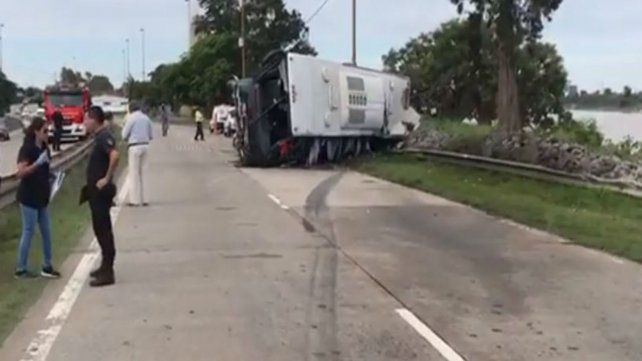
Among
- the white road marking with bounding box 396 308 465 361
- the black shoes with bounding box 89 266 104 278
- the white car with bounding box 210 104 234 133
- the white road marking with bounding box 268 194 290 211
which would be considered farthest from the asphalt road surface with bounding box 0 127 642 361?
the white car with bounding box 210 104 234 133

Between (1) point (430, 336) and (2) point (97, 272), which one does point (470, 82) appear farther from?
(1) point (430, 336)

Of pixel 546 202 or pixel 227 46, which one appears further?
pixel 227 46

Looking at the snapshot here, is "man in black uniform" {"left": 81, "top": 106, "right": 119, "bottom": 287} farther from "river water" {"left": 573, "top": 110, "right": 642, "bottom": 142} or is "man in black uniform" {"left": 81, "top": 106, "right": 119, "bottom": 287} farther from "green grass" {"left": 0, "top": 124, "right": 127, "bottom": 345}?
"river water" {"left": 573, "top": 110, "right": 642, "bottom": 142}

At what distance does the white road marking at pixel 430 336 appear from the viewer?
8.05m

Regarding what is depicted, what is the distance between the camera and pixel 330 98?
31.5 meters

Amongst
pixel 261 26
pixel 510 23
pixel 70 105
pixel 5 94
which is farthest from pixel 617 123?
pixel 5 94

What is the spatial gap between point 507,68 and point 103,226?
73.7 feet

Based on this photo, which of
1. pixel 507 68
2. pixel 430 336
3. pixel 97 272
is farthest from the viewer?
pixel 507 68

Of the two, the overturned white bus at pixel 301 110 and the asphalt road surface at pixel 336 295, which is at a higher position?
the overturned white bus at pixel 301 110

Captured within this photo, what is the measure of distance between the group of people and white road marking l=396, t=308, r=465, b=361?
332 centimetres

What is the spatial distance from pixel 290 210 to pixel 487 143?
12.3 metres

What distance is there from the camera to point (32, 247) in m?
14.1

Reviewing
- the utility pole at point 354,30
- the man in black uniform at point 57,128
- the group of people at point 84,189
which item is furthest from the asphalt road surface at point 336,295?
the utility pole at point 354,30

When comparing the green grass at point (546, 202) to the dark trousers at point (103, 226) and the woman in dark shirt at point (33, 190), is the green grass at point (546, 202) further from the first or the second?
the woman in dark shirt at point (33, 190)
